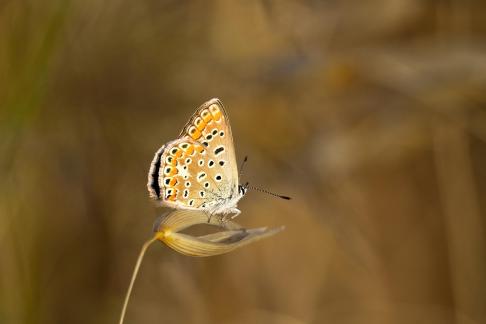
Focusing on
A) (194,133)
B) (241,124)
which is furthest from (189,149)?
(241,124)

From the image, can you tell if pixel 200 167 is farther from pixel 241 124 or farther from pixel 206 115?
pixel 241 124

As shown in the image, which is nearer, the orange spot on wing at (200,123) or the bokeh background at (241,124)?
the orange spot on wing at (200,123)

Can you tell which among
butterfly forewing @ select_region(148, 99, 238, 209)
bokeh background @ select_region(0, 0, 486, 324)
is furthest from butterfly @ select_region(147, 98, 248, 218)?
bokeh background @ select_region(0, 0, 486, 324)

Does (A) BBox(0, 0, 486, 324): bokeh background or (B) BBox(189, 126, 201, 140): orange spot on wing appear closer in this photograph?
(B) BBox(189, 126, 201, 140): orange spot on wing

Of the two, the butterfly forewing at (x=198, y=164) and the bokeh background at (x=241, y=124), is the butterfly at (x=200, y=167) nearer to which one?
the butterfly forewing at (x=198, y=164)

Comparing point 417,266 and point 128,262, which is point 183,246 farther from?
point 417,266

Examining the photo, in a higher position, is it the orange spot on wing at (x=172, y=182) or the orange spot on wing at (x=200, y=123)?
the orange spot on wing at (x=200, y=123)

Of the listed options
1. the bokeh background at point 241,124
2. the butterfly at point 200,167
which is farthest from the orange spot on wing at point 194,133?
the bokeh background at point 241,124

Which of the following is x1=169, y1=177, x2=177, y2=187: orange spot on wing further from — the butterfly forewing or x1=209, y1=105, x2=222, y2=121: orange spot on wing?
→ x1=209, y1=105, x2=222, y2=121: orange spot on wing
